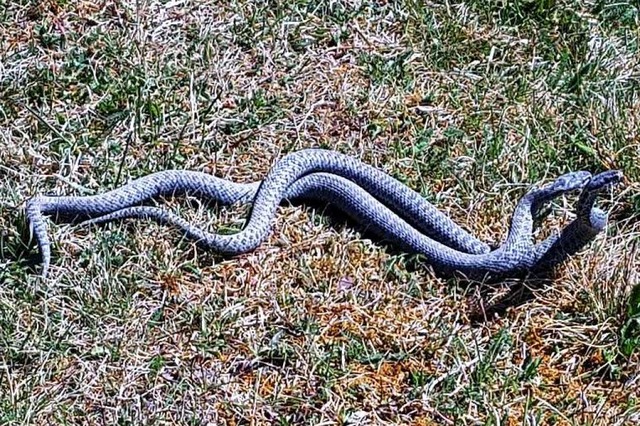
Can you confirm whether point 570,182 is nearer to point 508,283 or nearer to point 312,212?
point 508,283

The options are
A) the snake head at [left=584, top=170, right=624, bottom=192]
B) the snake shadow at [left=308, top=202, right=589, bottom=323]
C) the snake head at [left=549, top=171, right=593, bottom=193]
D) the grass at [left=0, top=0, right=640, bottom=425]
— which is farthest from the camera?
the snake head at [left=549, top=171, right=593, bottom=193]

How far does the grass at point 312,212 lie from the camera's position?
570 centimetres

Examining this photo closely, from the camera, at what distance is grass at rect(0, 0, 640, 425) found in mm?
5703

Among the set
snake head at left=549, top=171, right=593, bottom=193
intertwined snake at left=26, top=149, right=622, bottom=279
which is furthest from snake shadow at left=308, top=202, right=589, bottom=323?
snake head at left=549, top=171, right=593, bottom=193

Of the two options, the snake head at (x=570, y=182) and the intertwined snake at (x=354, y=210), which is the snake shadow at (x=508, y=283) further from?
the snake head at (x=570, y=182)

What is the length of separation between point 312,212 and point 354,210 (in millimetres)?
257

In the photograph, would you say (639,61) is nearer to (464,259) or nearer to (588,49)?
(588,49)

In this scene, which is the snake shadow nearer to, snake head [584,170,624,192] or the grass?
the grass

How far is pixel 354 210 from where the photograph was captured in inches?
262

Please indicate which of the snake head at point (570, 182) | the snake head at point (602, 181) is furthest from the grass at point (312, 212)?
the snake head at point (602, 181)

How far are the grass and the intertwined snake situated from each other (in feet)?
0.33

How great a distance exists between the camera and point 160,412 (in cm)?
559

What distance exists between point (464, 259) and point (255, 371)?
4.38ft

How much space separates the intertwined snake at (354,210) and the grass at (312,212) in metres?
0.10
